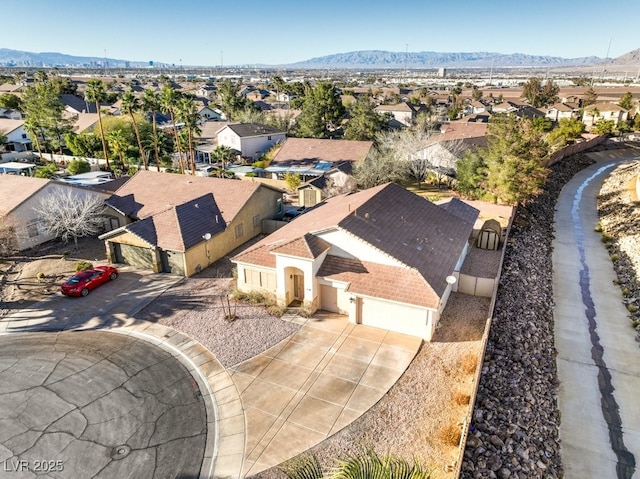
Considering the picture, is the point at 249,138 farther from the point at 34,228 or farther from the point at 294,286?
the point at 294,286

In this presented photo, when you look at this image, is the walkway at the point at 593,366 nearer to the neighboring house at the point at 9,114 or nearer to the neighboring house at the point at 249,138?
the neighboring house at the point at 249,138

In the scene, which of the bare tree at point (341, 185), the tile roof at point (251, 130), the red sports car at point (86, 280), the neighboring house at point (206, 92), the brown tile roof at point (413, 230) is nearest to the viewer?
the brown tile roof at point (413, 230)

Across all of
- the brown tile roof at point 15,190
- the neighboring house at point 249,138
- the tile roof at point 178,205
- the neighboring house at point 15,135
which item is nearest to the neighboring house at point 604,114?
the neighboring house at point 249,138

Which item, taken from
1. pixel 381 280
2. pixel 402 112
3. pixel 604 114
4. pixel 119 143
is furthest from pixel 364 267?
pixel 604 114

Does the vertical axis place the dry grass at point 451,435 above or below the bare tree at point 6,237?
below

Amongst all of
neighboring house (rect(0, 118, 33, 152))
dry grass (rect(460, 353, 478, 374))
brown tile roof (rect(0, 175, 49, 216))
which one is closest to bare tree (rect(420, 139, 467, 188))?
dry grass (rect(460, 353, 478, 374))

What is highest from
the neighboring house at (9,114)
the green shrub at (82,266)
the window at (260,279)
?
the neighboring house at (9,114)

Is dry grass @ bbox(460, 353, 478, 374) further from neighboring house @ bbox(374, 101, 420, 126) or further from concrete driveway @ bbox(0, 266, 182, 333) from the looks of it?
neighboring house @ bbox(374, 101, 420, 126)
